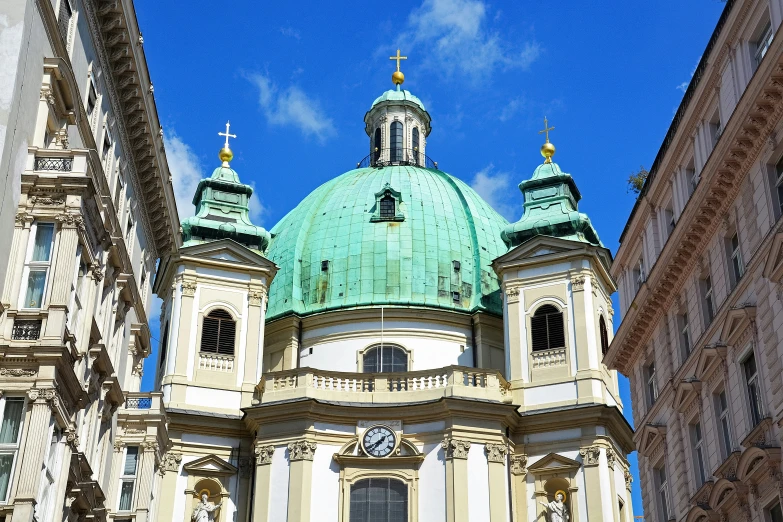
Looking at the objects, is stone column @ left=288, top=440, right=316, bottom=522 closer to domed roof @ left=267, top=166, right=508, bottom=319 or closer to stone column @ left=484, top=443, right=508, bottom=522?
stone column @ left=484, top=443, right=508, bottom=522

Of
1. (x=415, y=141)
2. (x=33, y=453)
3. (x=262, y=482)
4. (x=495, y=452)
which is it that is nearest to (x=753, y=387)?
(x=33, y=453)

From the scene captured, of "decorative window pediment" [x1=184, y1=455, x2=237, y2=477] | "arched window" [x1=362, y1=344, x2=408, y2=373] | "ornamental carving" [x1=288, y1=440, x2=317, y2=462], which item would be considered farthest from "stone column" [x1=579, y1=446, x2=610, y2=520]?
"decorative window pediment" [x1=184, y1=455, x2=237, y2=477]

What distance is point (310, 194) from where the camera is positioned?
64500mm

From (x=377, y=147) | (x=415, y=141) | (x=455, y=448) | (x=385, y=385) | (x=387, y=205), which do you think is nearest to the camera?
(x=455, y=448)

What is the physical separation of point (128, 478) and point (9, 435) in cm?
1088

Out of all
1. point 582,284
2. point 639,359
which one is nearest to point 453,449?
point 582,284

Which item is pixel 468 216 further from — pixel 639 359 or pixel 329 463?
pixel 639 359

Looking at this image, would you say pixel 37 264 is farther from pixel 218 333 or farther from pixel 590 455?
pixel 590 455

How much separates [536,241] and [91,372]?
2824 cm

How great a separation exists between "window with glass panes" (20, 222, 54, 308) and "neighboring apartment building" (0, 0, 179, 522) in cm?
3

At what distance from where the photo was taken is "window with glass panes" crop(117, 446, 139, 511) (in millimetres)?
33594

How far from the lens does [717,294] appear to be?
28812 mm

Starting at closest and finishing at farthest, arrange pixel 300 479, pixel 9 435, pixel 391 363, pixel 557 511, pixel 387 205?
pixel 9 435, pixel 300 479, pixel 557 511, pixel 391 363, pixel 387 205

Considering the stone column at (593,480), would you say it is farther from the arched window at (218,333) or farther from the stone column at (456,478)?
the arched window at (218,333)
